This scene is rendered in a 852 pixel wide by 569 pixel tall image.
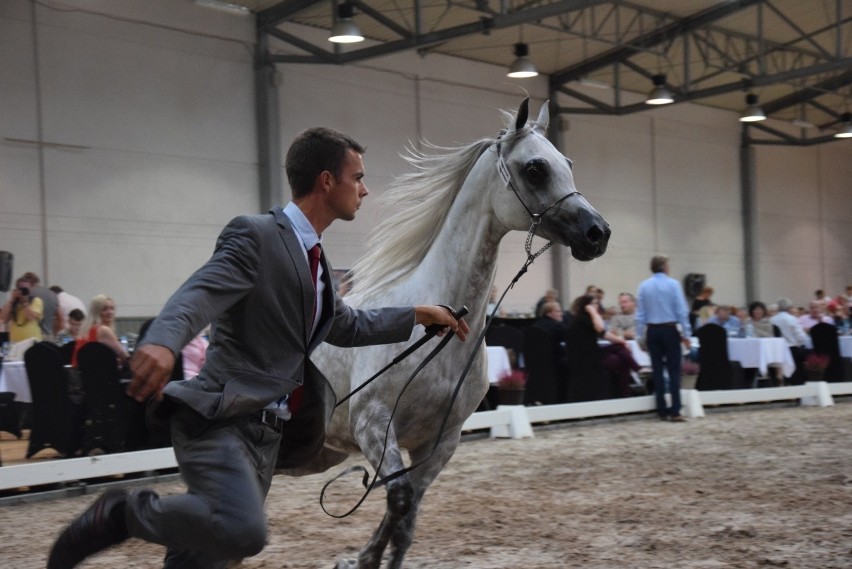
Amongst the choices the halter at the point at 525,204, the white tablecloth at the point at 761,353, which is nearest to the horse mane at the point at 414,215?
the halter at the point at 525,204

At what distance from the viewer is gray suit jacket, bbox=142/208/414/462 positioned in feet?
8.35

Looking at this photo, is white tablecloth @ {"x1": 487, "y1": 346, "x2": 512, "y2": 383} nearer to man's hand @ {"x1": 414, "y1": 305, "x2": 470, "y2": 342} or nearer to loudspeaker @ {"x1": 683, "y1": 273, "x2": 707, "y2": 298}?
man's hand @ {"x1": 414, "y1": 305, "x2": 470, "y2": 342}

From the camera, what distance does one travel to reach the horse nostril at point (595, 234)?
3.67m

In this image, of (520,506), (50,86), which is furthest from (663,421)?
(50,86)

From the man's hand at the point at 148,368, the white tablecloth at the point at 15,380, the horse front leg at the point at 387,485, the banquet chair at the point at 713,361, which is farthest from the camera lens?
the banquet chair at the point at 713,361

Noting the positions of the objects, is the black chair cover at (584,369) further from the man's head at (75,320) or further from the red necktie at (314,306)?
the red necktie at (314,306)

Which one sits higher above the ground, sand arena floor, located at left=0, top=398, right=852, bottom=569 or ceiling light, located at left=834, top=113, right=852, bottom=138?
ceiling light, located at left=834, top=113, right=852, bottom=138

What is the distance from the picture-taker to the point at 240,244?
2.62 metres

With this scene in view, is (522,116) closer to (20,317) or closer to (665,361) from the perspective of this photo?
(665,361)

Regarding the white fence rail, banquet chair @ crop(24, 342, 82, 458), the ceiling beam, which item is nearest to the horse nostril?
the white fence rail

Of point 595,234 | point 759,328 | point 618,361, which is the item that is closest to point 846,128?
point 759,328

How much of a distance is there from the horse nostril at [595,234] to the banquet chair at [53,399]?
499cm

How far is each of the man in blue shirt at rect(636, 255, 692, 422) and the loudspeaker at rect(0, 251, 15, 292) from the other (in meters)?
8.58

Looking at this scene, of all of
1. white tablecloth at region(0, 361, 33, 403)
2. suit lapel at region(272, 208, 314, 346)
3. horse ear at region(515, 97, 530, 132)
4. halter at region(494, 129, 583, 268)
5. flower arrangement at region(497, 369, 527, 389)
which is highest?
horse ear at region(515, 97, 530, 132)
